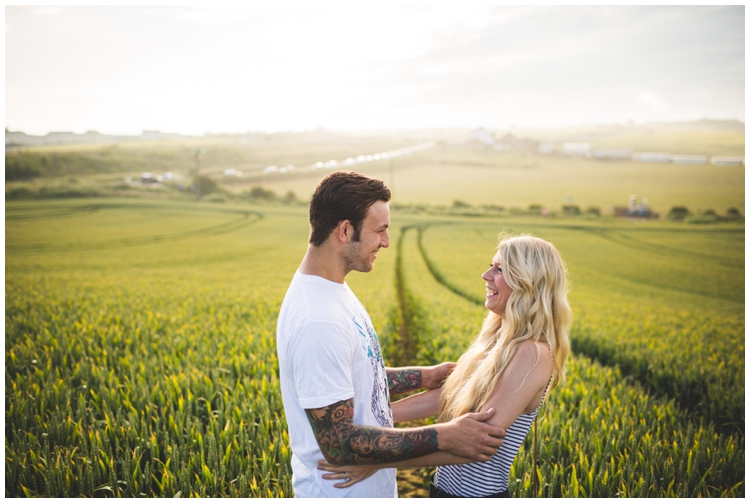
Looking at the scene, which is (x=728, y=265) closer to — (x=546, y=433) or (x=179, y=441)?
(x=546, y=433)

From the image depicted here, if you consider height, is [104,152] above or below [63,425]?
above

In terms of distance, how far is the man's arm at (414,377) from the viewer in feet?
9.37

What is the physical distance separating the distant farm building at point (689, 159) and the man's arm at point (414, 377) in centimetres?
7298

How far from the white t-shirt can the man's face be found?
14cm

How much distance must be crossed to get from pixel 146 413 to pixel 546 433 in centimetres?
431

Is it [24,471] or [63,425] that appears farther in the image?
[63,425]

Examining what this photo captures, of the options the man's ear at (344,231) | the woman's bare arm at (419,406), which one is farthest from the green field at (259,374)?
the man's ear at (344,231)

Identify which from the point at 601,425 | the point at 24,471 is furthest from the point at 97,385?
the point at 601,425

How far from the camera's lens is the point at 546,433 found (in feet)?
15.2

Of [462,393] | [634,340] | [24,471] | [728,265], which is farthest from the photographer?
[728,265]

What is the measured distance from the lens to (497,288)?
2.62 meters

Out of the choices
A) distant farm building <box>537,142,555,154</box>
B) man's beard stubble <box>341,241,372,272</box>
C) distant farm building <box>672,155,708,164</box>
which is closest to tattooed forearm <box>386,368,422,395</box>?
man's beard stubble <box>341,241,372,272</box>

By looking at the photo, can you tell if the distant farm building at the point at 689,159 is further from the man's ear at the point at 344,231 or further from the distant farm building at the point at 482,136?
the man's ear at the point at 344,231

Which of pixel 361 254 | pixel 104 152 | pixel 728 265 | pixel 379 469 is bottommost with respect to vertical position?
pixel 728 265
